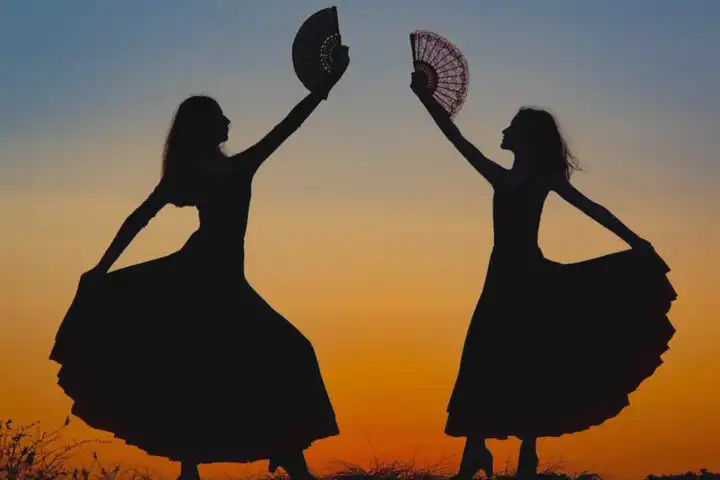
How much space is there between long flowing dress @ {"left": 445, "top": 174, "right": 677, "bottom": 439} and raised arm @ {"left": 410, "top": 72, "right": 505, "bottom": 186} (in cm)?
14

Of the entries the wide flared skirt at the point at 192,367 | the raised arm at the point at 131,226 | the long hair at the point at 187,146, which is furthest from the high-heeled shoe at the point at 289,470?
the long hair at the point at 187,146

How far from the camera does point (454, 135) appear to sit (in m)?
11.5

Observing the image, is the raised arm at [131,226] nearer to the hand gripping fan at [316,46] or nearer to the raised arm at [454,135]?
the hand gripping fan at [316,46]

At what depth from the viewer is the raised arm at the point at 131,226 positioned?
419 inches

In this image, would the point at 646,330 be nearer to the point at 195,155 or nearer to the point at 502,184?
the point at 502,184

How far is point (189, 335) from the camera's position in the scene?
34.5ft

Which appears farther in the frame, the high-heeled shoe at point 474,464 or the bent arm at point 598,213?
the high-heeled shoe at point 474,464

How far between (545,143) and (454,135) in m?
0.80

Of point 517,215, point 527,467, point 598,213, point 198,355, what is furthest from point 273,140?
point 527,467

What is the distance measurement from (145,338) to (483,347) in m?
Result: 2.88

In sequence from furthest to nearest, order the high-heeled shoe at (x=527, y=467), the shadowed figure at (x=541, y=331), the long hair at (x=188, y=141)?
the shadowed figure at (x=541, y=331)
the high-heeled shoe at (x=527, y=467)
the long hair at (x=188, y=141)

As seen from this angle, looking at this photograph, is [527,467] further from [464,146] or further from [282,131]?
[282,131]

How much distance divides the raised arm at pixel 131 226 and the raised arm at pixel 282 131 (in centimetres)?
73

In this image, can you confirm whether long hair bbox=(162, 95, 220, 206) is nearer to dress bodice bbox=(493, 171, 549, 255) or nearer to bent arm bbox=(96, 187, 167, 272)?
bent arm bbox=(96, 187, 167, 272)
